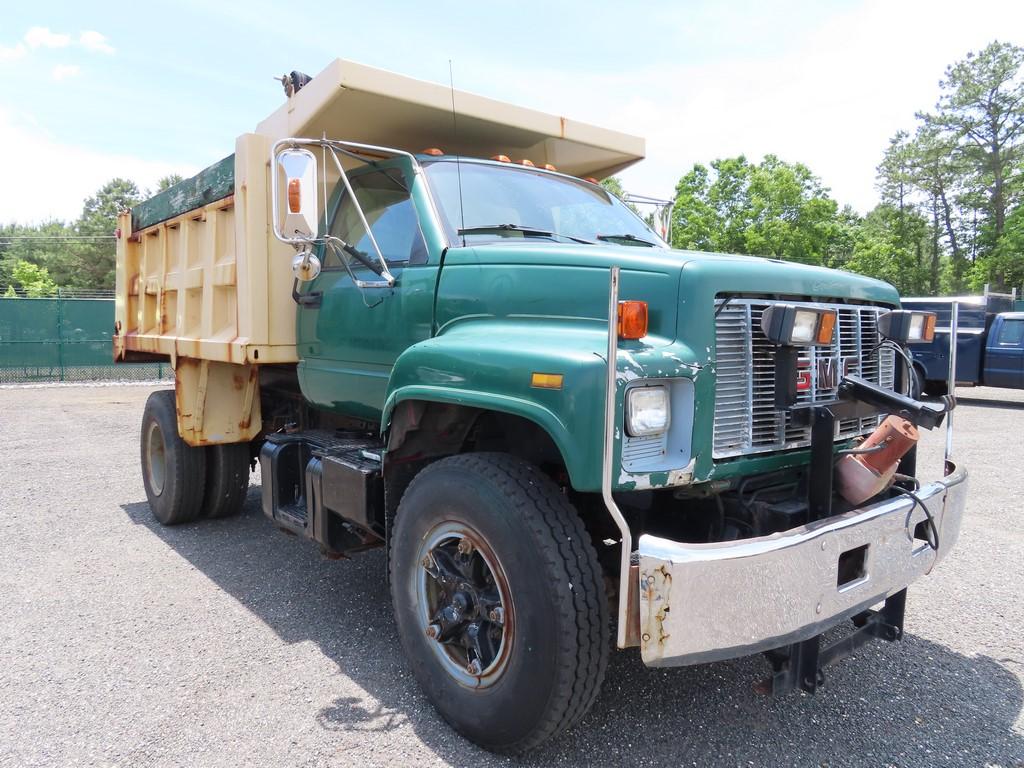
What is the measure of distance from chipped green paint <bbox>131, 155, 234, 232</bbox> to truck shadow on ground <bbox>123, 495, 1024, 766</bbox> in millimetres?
2767

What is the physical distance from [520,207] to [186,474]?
3.55 meters

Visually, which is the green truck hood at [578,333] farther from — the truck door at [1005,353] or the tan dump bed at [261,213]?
the truck door at [1005,353]

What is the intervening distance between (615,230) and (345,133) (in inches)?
66.7

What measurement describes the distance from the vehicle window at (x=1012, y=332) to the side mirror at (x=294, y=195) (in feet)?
49.9

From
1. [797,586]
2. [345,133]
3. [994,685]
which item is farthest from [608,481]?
[345,133]

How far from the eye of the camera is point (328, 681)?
329 centimetres

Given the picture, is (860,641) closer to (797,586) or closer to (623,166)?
(797,586)

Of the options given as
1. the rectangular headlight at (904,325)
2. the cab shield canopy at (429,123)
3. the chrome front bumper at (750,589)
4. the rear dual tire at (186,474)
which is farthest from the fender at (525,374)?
the rear dual tire at (186,474)

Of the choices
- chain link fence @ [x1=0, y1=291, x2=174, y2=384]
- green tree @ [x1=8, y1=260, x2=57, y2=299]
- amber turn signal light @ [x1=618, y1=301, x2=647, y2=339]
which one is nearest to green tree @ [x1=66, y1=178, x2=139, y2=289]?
green tree @ [x1=8, y1=260, x2=57, y2=299]

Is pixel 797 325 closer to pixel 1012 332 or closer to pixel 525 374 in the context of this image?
pixel 525 374

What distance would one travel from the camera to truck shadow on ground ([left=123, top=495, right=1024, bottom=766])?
275 cm

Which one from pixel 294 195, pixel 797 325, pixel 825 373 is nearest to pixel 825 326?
pixel 797 325

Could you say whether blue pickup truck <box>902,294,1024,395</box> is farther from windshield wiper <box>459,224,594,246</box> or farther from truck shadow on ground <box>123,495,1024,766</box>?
windshield wiper <box>459,224,594,246</box>

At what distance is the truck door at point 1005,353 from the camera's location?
46.2 feet
